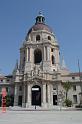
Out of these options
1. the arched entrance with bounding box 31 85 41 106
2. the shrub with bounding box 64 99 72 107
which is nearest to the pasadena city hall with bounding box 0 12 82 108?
the arched entrance with bounding box 31 85 41 106

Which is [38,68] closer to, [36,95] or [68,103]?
[36,95]

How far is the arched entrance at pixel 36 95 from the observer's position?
7644cm

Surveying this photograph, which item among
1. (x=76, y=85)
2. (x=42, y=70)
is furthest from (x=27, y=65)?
(x=76, y=85)

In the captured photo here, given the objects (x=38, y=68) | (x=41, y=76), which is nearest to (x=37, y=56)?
(x=38, y=68)

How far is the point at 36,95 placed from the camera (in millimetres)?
78562

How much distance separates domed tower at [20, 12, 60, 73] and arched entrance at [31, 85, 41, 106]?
7.19 m

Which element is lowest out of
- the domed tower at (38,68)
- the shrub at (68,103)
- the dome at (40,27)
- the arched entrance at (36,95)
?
the shrub at (68,103)

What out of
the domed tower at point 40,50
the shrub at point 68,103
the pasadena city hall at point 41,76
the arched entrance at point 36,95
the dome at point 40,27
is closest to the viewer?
the shrub at point 68,103

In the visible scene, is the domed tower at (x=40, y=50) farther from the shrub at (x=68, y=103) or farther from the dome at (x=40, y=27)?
the shrub at (x=68, y=103)

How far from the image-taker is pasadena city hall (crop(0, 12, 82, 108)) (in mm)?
75312

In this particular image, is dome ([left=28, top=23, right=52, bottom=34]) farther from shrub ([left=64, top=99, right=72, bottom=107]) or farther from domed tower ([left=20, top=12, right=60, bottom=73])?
shrub ([left=64, top=99, right=72, bottom=107])

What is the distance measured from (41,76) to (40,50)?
13.5 meters

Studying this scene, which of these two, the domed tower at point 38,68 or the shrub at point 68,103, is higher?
the domed tower at point 38,68

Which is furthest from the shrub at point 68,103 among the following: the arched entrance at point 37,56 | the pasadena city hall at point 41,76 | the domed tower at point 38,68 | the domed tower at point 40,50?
the arched entrance at point 37,56
